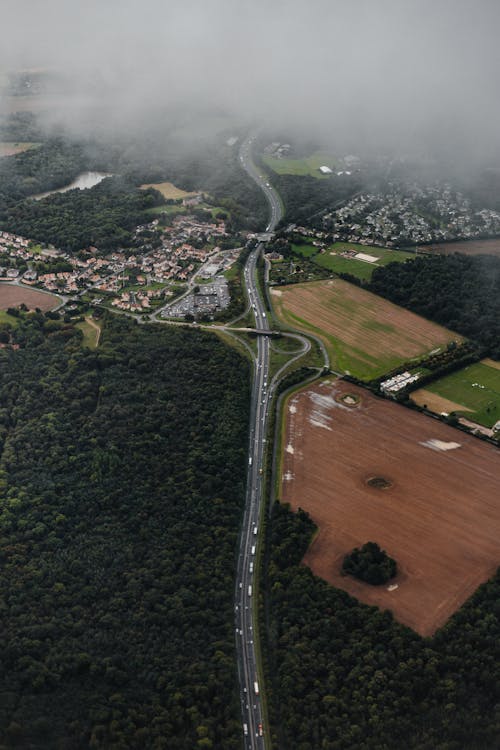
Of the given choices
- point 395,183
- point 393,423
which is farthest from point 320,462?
point 395,183

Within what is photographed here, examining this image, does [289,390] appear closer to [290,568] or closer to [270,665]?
[290,568]

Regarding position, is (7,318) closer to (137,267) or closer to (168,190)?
(137,267)

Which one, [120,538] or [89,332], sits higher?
[89,332]

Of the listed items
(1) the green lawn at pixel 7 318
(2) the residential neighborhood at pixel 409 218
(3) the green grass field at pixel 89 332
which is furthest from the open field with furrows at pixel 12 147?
(3) the green grass field at pixel 89 332

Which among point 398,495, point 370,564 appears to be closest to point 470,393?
point 398,495

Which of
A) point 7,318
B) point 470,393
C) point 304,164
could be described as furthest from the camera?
point 304,164

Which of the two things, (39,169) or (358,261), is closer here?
(358,261)

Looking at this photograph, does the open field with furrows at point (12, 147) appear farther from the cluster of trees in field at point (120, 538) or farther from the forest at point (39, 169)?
the cluster of trees in field at point (120, 538)
